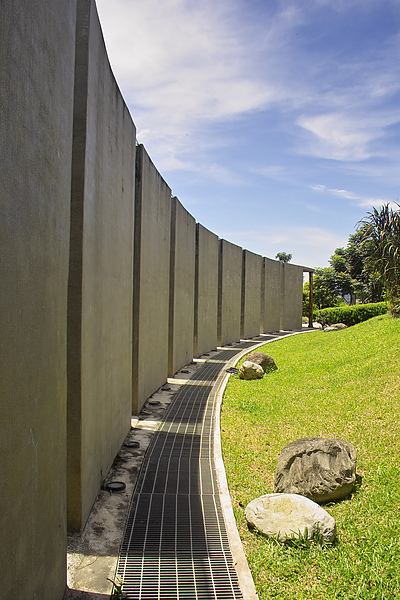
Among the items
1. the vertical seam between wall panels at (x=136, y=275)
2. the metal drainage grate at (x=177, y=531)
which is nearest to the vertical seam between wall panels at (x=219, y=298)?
the vertical seam between wall panels at (x=136, y=275)

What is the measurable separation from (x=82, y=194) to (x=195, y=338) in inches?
442

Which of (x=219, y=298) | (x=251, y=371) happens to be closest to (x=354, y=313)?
(x=219, y=298)

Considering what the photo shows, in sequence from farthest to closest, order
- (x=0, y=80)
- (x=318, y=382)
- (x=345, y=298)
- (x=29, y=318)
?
(x=345, y=298)
(x=318, y=382)
(x=29, y=318)
(x=0, y=80)

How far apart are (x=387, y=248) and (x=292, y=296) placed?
42.3ft

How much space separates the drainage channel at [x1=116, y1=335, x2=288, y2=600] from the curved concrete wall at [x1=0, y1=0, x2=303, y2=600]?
0.54m

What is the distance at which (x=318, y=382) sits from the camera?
9.52m

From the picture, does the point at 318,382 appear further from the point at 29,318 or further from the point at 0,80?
the point at 0,80

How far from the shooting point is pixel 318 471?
4.71 m

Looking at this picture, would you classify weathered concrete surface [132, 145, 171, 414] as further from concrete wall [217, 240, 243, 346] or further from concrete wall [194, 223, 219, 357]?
concrete wall [217, 240, 243, 346]

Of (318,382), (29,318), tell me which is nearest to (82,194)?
(29,318)

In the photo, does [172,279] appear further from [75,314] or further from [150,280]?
[75,314]

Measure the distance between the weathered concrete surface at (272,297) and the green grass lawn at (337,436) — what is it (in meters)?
11.8

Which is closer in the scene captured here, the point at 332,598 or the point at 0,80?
the point at 0,80

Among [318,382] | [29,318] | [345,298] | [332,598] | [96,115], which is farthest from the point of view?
[345,298]
